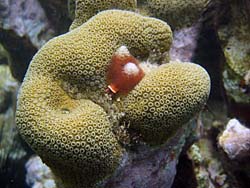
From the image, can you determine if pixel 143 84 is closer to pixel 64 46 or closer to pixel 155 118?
pixel 155 118

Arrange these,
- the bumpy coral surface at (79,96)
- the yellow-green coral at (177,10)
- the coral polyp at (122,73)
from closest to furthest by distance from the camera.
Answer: the bumpy coral surface at (79,96) < the coral polyp at (122,73) < the yellow-green coral at (177,10)

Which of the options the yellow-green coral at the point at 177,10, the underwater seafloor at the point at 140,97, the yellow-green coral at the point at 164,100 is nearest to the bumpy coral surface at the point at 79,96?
the underwater seafloor at the point at 140,97

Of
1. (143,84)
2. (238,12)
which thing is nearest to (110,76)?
(143,84)

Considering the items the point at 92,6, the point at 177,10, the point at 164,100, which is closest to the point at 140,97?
the point at 164,100

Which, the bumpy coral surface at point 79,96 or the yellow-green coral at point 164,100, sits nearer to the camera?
the bumpy coral surface at point 79,96

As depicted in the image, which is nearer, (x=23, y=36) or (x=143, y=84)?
(x=143, y=84)

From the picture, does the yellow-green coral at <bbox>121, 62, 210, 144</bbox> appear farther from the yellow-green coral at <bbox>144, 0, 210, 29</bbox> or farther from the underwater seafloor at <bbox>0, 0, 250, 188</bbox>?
the yellow-green coral at <bbox>144, 0, 210, 29</bbox>

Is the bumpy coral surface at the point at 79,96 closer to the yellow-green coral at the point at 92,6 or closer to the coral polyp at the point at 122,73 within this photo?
the coral polyp at the point at 122,73

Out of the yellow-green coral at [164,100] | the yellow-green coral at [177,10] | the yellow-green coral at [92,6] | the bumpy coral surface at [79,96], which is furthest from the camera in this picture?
the yellow-green coral at [177,10]

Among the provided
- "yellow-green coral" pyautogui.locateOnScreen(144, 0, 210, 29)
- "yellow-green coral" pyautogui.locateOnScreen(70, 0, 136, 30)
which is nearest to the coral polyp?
"yellow-green coral" pyautogui.locateOnScreen(70, 0, 136, 30)
